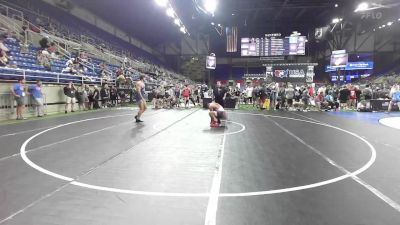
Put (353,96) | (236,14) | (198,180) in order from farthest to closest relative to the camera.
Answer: (236,14) → (353,96) → (198,180)

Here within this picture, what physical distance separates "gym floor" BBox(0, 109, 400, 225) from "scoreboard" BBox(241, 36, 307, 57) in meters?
25.3

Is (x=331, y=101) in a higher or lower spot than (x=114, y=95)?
lower

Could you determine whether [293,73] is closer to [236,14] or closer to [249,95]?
[249,95]

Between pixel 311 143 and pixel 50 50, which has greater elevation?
pixel 50 50

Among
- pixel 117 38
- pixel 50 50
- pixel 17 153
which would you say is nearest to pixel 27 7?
pixel 50 50

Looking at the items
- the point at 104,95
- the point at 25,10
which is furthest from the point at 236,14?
the point at 25,10

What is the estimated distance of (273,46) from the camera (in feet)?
109

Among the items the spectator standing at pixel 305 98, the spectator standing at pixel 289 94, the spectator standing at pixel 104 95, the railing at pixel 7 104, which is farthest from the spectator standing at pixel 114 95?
the spectator standing at pixel 305 98

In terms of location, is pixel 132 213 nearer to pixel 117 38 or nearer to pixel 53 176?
pixel 53 176

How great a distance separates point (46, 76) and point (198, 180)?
548 inches

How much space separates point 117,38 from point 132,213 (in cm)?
3891

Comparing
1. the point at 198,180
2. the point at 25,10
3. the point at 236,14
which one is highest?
the point at 236,14

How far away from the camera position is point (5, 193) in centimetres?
407

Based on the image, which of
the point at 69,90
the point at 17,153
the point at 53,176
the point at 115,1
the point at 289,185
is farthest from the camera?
the point at 115,1
